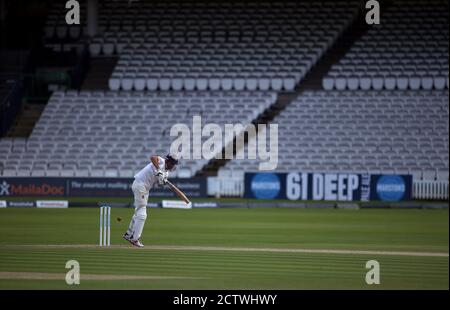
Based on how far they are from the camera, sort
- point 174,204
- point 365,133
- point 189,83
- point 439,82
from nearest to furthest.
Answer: point 174,204 < point 365,133 < point 439,82 < point 189,83

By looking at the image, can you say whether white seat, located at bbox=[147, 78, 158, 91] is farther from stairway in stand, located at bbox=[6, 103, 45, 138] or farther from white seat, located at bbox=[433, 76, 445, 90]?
white seat, located at bbox=[433, 76, 445, 90]

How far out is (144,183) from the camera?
2161cm

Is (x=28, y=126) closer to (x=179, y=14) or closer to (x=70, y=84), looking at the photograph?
(x=70, y=84)

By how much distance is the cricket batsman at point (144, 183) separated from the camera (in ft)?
69.7

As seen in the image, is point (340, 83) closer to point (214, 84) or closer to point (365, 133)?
point (365, 133)

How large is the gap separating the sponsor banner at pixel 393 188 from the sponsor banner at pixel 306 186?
390mm

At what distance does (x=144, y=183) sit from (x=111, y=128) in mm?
25958

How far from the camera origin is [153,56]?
52781 mm

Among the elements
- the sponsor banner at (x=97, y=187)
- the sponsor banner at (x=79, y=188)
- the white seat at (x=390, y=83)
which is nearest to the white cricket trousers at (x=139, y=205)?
the sponsor banner at (x=79, y=188)

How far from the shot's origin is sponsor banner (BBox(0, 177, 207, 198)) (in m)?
42.2

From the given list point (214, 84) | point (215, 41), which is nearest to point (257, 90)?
point (214, 84)

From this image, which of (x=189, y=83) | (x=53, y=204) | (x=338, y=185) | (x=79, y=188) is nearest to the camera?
(x=53, y=204)

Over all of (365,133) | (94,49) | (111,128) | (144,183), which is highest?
(94,49)
